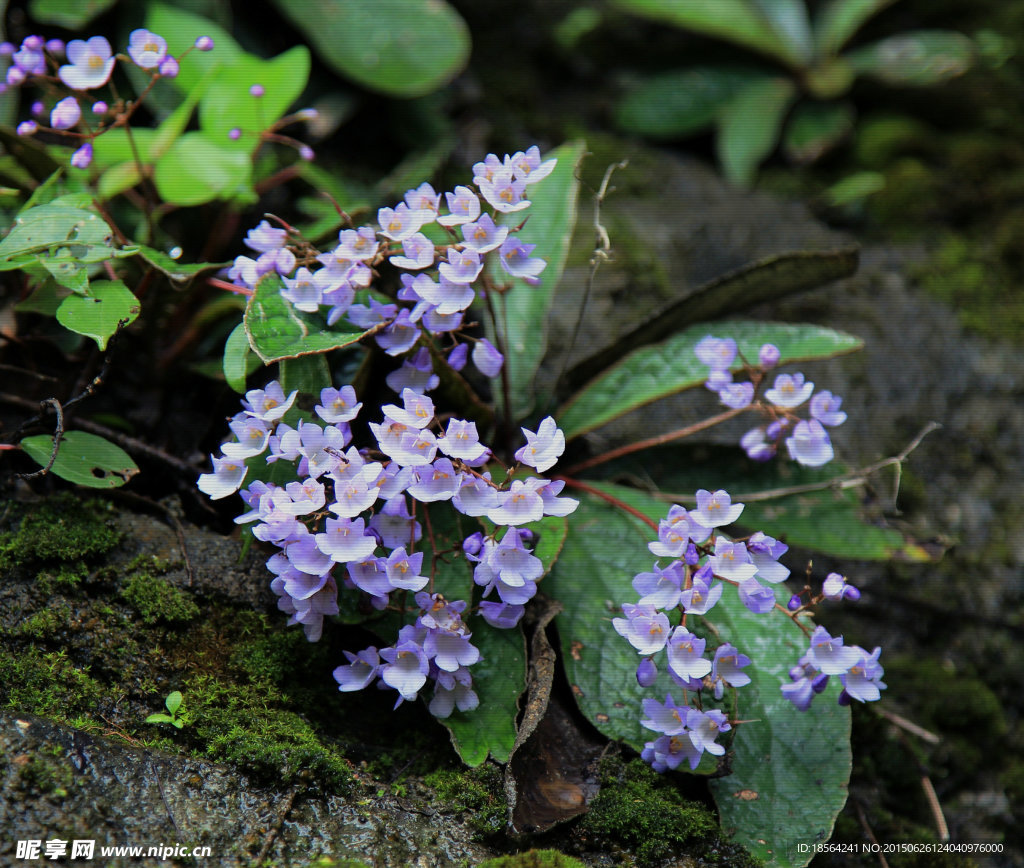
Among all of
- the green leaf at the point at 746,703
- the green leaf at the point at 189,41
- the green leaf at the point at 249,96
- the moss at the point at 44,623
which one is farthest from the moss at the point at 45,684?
the green leaf at the point at 189,41

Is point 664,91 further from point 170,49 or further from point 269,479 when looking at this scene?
point 269,479

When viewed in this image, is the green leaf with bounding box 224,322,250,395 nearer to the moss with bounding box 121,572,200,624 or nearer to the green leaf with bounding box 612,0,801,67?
the moss with bounding box 121,572,200,624

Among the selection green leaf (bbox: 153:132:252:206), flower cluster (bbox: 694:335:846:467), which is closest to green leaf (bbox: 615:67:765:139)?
flower cluster (bbox: 694:335:846:467)

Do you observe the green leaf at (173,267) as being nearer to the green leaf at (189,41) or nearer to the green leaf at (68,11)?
the green leaf at (189,41)

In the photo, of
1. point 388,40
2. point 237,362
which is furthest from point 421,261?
point 388,40

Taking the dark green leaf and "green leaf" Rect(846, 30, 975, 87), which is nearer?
the dark green leaf

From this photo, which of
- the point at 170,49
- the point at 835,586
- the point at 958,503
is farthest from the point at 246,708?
the point at 958,503

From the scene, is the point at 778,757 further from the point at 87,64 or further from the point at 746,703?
the point at 87,64
